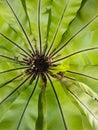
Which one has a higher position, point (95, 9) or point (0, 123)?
point (95, 9)

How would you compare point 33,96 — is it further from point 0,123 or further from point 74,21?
point 74,21

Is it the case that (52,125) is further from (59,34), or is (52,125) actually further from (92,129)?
(59,34)

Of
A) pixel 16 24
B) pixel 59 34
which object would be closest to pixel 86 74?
pixel 59 34

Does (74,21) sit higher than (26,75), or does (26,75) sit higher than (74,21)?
(74,21)

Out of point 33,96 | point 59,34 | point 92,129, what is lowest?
point 92,129

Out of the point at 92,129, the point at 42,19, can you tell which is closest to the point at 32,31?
the point at 42,19

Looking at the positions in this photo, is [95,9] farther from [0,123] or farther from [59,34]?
[0,123]
